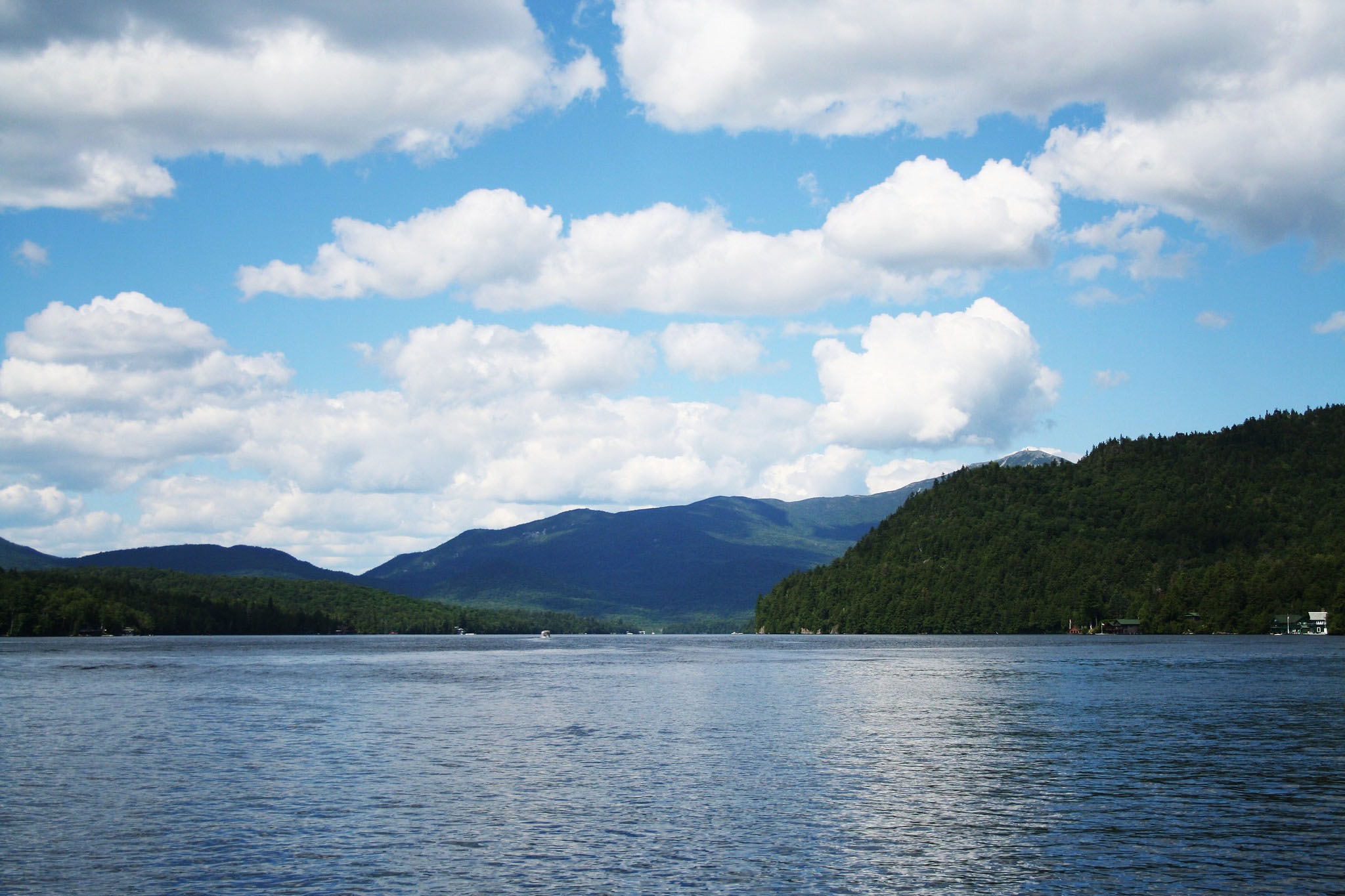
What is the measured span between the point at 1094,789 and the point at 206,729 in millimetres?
55877

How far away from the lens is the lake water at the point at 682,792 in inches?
1356

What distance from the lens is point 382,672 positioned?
5753 inches

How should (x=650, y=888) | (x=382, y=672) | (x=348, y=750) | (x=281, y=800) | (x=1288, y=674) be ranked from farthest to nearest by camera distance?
(x=382, y=672) → (x=1288, y=674) → (x=348, y=750) → (x=281, y=800) → (x=650, y=888)

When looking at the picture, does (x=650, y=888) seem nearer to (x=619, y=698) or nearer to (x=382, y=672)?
(x=619, y=698)

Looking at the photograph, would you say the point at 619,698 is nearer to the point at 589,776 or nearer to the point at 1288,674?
the point at 589,776

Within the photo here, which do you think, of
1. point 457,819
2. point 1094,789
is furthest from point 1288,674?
point 457,819

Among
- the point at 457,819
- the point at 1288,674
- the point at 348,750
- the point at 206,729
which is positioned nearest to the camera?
the point at 457,819

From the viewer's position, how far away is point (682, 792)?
159 feet

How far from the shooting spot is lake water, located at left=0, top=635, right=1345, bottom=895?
34.4 metres

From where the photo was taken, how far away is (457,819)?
43000 mm

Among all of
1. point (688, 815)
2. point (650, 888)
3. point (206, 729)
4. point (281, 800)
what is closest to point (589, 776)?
point (688, 815)

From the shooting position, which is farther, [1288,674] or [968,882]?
[1288,674]

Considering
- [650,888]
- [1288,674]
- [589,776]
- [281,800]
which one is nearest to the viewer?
[650,888]

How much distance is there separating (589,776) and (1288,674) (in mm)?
93819
